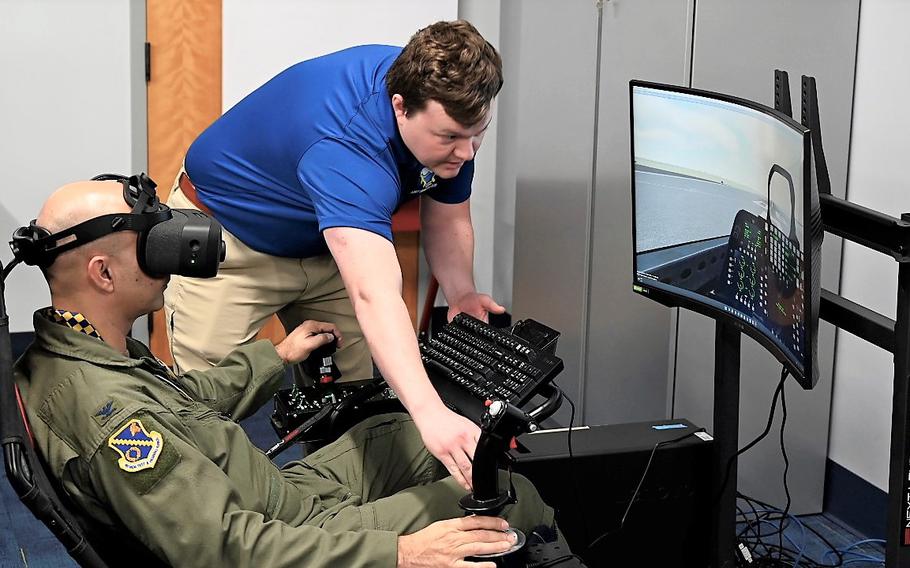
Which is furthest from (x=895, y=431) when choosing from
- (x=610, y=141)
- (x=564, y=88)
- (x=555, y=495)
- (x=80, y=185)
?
(x=564, y=88)

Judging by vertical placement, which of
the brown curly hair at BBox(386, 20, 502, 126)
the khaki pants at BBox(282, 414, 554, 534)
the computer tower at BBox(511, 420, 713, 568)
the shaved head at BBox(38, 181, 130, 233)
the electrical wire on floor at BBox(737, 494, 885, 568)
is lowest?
the electrical wire on floor at BBox(737, 494, 885, 568)

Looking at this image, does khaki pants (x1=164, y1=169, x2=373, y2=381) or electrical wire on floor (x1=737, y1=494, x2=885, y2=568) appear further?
electrical wire on floor (x1=737, y1=494, x2=885, y2=568)

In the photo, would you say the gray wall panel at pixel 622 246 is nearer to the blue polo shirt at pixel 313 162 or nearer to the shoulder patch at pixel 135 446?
the blue polo shirt at pixel 313 162

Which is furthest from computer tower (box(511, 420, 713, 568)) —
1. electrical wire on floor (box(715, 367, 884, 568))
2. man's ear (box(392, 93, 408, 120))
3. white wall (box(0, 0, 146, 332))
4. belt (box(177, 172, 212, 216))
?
white wall (box(0, 0, 146, 332))

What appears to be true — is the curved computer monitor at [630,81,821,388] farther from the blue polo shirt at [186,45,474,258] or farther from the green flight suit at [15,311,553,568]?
the green flight suit at [15,311,553,568]

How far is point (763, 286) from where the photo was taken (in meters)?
1.93

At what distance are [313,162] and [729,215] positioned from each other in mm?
746

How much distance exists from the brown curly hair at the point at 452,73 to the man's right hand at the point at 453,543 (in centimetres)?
70

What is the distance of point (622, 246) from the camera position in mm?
3148

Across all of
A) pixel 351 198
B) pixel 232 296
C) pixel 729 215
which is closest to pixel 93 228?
pixel 351 198

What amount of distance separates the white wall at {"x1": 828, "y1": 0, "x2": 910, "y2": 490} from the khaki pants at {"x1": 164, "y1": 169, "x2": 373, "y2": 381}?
1.32 m

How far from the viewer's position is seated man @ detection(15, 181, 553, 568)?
145 centimetres

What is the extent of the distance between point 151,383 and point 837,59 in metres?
1.96

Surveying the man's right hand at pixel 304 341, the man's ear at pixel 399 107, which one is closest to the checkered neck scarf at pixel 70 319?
the man's right hand at pixel 304 341
